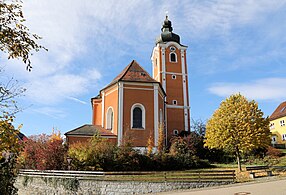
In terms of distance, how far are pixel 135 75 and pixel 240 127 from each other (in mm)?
14182

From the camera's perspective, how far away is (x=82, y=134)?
27922 millimetres

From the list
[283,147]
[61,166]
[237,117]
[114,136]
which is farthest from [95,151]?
[283,147]

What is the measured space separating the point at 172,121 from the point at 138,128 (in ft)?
31.6

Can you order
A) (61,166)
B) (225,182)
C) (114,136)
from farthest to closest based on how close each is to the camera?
1. (114,136)
2. (61,166)
3. (225,182)

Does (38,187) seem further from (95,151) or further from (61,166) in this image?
Answer: (95,151)

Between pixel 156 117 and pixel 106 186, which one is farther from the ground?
pixel 156 117

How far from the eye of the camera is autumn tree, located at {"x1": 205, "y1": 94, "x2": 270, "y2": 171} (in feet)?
66.3

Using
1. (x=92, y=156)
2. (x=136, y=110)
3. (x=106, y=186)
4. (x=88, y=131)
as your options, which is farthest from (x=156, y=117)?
(x=106, y=186)

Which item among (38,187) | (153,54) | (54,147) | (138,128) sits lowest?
(38,187)

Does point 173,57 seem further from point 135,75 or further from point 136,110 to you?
point 136,110

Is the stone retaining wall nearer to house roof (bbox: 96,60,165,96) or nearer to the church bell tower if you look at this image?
house roof (bbox: 96,60,165,96)

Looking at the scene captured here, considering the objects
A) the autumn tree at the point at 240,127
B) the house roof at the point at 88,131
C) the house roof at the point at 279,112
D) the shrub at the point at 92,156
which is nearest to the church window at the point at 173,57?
the house roof at the point at 88,131

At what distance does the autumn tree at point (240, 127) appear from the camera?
66.3 feet

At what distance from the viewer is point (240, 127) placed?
20578 mm
